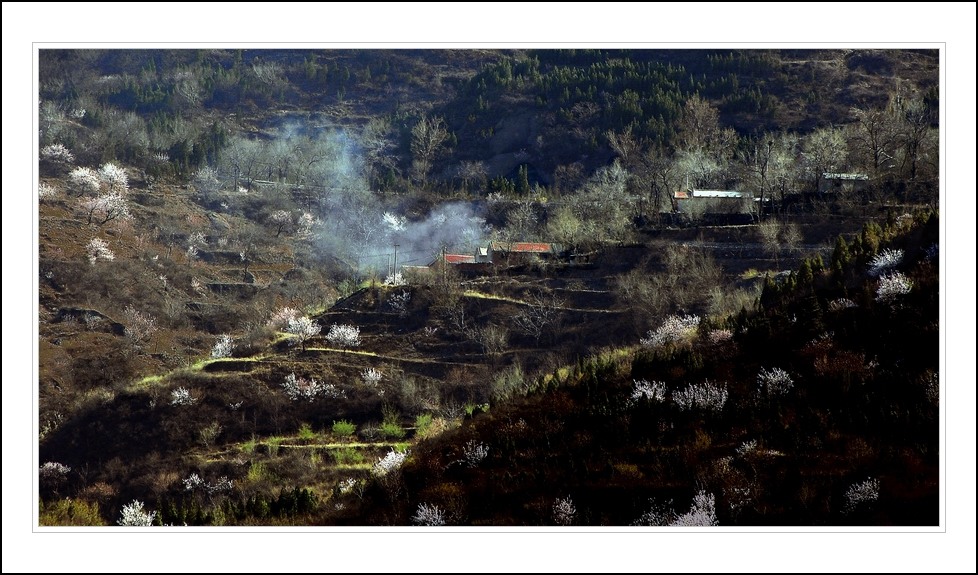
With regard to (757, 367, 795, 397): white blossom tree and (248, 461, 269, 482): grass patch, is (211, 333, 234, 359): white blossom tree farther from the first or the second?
(757, 367, 795, 397): white blossom tree

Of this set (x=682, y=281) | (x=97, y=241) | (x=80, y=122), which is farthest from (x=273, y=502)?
(x=80, y=122)

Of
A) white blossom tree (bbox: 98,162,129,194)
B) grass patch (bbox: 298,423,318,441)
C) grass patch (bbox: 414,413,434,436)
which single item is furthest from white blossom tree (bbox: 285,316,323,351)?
white blossom tree (bbox: 98,162,129,194)

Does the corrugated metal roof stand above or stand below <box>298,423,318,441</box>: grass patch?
above

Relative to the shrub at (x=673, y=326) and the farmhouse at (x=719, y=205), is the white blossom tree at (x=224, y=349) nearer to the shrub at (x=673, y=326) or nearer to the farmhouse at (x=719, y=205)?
the shrub at (x=673, y=326)

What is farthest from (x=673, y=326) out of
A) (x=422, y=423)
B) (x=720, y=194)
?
(x=720, y=194)

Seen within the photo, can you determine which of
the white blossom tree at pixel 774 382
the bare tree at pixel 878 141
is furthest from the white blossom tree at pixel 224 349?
the bare tree at pixel 878 141

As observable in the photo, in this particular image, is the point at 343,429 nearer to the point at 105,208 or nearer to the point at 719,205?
the point at 719,205
